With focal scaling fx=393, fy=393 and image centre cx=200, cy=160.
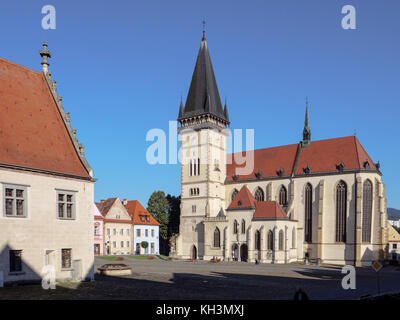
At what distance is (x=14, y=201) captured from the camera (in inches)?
849

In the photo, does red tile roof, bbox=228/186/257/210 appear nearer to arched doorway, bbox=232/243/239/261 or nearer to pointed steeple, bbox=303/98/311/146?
arched doorway, bbox=232/243/239/261

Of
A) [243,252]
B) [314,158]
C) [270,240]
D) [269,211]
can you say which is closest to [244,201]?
[269,211]

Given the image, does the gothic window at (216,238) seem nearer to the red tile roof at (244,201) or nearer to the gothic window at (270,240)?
the red tile roof at (244,201)

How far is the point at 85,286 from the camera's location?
73.5 feet

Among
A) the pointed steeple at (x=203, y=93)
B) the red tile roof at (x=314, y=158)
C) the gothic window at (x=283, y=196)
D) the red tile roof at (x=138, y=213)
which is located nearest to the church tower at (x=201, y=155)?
the pointed steeple at (x=203, y=93)

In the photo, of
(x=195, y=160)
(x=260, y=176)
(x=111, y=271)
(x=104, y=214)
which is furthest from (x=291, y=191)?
(x=111, y=271)

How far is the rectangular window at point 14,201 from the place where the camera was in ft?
69.9

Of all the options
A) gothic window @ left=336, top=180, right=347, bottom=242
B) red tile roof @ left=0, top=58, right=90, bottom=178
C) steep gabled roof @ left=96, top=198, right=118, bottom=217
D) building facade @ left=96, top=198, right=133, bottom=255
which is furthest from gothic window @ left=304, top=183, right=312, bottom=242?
red tile roof @ left=0, top=58, right=90, bottom=178

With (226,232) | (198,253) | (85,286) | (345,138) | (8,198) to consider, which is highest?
(345,138)

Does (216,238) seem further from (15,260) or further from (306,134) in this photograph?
(15,260)

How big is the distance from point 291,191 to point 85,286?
4308cm

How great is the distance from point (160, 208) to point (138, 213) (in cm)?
1112

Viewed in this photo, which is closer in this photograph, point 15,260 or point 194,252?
point 15,260
